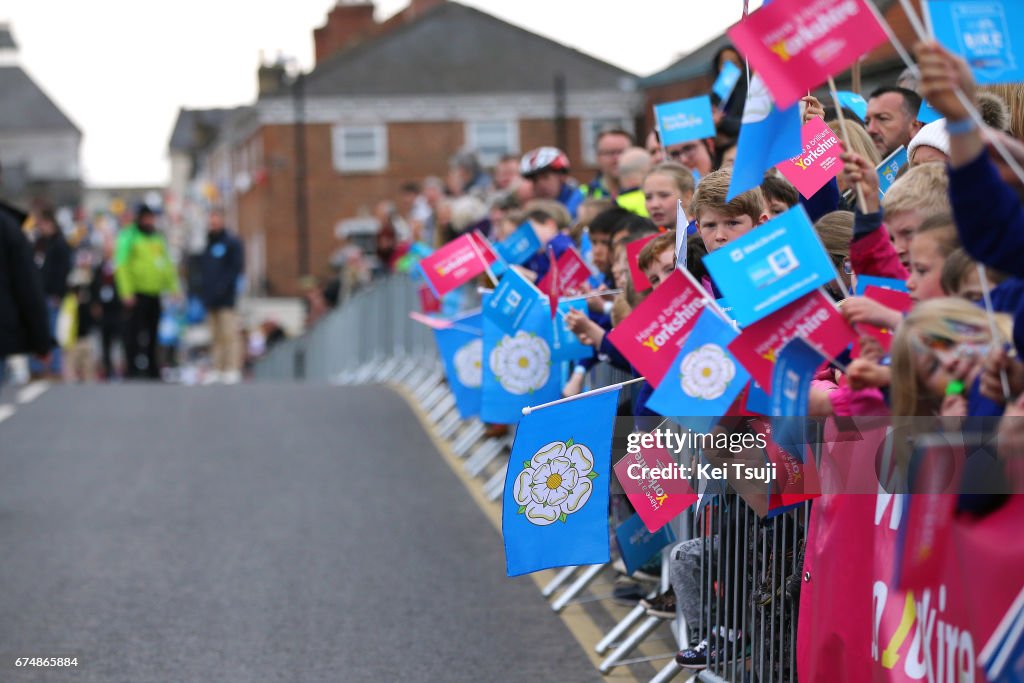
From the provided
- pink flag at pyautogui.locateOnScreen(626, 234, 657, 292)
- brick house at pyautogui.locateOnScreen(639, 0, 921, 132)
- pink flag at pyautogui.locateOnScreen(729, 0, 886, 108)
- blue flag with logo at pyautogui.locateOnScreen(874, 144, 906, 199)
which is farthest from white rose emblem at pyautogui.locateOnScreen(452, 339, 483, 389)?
pink flag at pyautogui.locateOnScreen(729, 0, 886, 108)

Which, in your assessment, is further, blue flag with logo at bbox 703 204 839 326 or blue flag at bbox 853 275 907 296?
blue flag at bbox 853 275 907 296

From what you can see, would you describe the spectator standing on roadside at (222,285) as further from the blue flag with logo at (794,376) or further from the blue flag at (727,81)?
the blue flag with logo at (794,376)

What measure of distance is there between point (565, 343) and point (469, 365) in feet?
8.43

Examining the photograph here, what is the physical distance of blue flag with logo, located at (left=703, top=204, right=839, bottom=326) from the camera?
4.66 metres

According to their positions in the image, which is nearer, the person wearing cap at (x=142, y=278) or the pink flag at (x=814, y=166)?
the pink flag at (x=814, y=166)

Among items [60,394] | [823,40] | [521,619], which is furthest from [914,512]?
[60,394]

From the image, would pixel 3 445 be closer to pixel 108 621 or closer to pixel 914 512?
pixel 108 621

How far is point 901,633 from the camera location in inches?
175

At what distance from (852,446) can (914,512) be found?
55 cm

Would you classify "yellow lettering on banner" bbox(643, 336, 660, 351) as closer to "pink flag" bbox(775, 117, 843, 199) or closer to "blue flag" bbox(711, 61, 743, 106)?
"pink flag" bbox(775, 117, 843, 199)

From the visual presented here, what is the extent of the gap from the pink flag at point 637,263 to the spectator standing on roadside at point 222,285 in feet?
51.2

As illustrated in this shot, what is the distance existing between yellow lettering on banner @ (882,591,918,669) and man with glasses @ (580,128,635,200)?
743cm

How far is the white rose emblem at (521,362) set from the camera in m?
8.74

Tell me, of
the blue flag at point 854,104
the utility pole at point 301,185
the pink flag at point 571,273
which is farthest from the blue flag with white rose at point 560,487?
the utility pole at point 301,185
